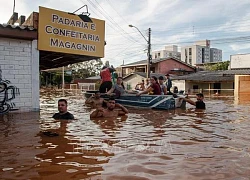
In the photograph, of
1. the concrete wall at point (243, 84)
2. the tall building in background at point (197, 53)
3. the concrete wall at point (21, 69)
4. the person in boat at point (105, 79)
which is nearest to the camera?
the concrete wall at point (21, 69)

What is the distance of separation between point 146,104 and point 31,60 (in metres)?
5.19

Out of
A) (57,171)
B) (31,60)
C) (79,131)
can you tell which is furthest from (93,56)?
(57,171)

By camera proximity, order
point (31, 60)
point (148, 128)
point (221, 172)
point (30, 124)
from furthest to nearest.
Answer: point (31, 60) → point (30, 124) → point (148, 128) → point (221, 172)

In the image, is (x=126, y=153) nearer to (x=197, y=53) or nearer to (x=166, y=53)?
(x=166, y=53)

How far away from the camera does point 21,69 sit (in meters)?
9.43

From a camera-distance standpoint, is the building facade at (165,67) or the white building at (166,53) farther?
the white building at (166,53)

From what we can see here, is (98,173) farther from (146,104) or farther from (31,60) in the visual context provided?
(146,104)

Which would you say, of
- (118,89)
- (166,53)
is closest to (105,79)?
(118,89)

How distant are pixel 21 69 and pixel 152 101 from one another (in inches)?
217

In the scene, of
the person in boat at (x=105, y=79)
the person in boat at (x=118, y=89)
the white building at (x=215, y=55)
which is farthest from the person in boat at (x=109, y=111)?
the white building at (x=215, y=55)

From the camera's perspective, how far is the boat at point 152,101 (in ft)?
37.6

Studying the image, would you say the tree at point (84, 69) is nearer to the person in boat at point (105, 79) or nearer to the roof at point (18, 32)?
the person in boat at point (105, 79)

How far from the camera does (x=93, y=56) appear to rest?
36.0ft

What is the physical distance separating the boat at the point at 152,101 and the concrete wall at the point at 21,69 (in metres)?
3.57
